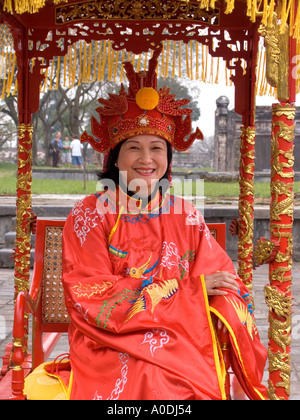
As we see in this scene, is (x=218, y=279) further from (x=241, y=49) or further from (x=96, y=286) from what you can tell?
(x=241, y=49)

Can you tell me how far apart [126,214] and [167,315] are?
25.3 inches

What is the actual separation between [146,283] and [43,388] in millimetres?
716

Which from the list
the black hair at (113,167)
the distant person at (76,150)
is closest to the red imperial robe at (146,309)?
the black hair at (113,167)

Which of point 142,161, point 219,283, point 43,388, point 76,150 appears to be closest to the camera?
point 219,283

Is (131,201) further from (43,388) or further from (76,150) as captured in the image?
(76,150)

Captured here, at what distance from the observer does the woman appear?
7.13 ft

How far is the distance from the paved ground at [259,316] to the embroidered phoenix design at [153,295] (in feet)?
4.53

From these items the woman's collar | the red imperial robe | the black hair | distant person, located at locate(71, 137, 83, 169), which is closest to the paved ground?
the red imperial robe

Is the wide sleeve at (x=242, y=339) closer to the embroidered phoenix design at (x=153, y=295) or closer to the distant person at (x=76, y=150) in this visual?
the embroidered phoenix design at (x=153, y=295)

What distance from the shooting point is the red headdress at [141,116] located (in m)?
2.65

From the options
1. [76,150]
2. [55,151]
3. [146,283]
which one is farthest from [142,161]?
[55,151]

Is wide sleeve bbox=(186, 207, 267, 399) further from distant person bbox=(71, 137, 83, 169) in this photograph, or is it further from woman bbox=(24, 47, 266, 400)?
distant person bbox=(71, 137, 83, 169)

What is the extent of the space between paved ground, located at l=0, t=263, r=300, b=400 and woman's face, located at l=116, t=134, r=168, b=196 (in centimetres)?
142

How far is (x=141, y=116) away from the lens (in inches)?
104
